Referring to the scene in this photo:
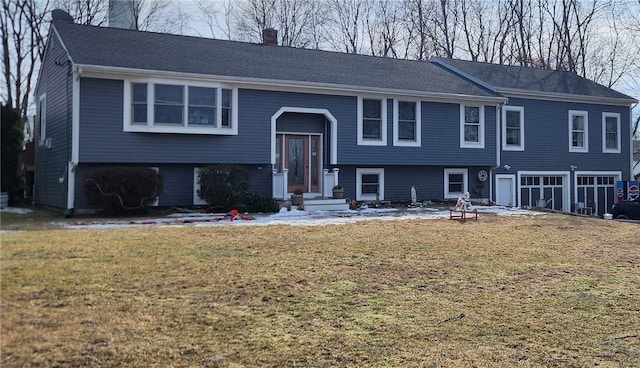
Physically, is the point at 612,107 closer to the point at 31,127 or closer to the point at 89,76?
the point at 89,76

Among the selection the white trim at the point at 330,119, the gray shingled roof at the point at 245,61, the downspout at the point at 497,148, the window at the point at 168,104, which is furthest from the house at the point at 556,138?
the window at the point at 168,104

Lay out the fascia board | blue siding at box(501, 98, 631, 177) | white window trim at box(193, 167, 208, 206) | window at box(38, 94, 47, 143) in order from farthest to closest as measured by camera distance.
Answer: blue siding at box(501, 98, 631, 177) < window at box(38, 94, 47, 143) < white window trim at box(193, 167, 208, 206) < the fascia board

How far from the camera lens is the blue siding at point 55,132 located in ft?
45.3

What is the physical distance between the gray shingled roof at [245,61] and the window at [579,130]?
5.10 meters

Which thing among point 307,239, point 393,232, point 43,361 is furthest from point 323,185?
point 43,361

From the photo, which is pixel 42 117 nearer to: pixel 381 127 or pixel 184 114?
pixel 184 114

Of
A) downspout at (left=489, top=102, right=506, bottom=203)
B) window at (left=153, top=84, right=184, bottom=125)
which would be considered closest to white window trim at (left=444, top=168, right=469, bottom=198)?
downspout at (left=489, top=102, right=506, bottom=203)

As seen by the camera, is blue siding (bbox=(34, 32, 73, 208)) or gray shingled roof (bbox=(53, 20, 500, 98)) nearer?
blue siding (bbox=(34, 32, 73, 208))

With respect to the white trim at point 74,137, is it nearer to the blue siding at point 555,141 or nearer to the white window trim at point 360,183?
the white window trim at point 360,183

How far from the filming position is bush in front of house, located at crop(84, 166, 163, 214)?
12211mm

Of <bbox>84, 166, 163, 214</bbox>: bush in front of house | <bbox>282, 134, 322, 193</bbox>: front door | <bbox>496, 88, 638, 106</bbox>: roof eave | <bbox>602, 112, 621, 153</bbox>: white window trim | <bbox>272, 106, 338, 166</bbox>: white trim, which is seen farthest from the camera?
<bbox>602, 112, 621, 153</bbox>: white window trim

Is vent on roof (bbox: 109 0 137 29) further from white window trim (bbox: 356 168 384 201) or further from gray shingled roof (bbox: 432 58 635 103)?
gray shingled roof (bbox: 432 58 635 103)

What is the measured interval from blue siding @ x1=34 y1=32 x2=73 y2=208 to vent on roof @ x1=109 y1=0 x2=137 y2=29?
343 cm

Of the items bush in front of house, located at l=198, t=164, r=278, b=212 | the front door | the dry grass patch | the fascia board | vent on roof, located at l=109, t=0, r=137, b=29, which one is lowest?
the dry grass patch
